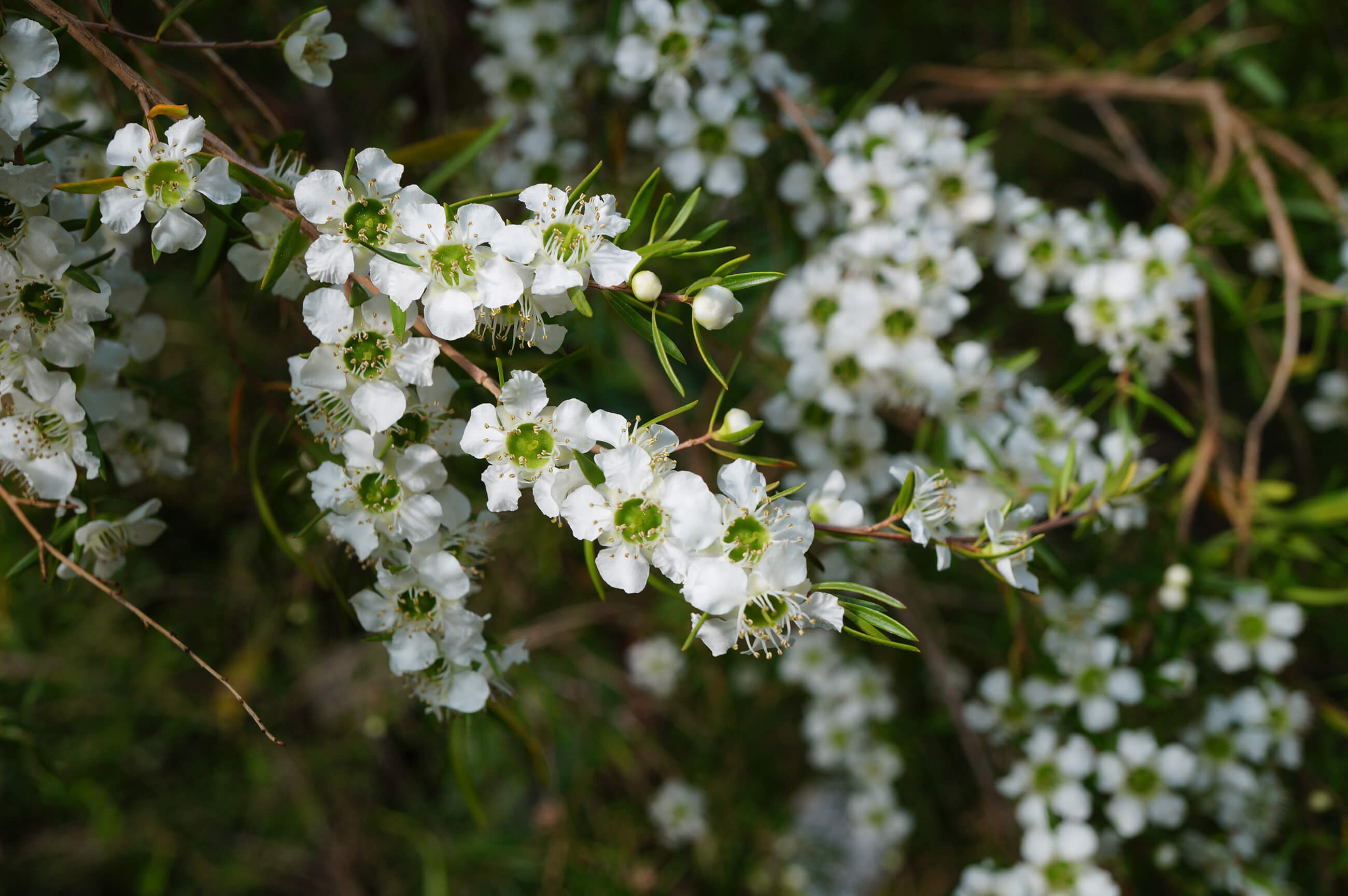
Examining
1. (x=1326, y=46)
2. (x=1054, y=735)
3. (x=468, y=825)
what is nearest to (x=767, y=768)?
(x=468, y=825)

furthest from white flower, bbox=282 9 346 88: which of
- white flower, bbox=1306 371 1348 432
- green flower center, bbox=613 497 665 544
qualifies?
white flower, bbox=1306 371 1348 432

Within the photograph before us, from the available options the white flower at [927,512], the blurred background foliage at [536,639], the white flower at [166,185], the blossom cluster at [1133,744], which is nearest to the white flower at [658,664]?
the blurred background foliage at [536,639]

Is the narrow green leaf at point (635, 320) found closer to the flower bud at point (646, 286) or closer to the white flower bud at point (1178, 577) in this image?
the flower bud at point (646, 286)

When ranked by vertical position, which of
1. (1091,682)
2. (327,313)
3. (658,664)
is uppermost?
(327,313)

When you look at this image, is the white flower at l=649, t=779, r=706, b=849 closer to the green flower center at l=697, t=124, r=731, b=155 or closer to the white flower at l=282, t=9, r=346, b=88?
Answer: the green flower center at l=697, t=124, r=731, b=155

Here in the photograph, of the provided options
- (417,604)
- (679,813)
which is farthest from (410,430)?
(679,813)

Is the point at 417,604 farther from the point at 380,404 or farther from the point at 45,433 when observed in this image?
the point at 45,433
